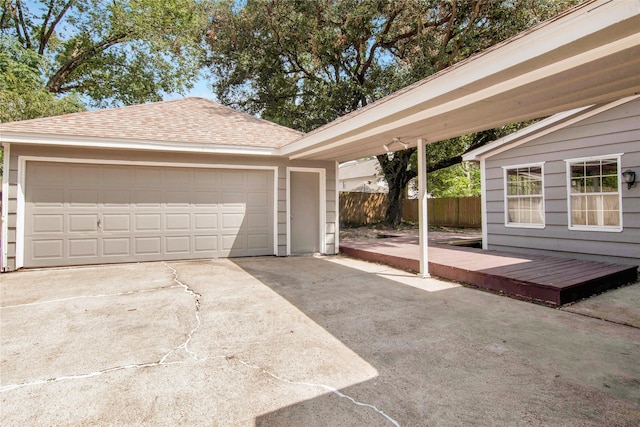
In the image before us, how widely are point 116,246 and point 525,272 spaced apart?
7.37 metres

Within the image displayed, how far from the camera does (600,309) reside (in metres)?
3.86

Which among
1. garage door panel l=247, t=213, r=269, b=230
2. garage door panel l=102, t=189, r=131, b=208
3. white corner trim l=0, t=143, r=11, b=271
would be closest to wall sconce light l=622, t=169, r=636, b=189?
garage door panel l=247, t=213, r=269, b=230

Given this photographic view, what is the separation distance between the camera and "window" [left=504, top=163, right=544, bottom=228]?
22.6 feet

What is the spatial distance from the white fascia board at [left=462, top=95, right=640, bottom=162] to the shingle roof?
4.69 m

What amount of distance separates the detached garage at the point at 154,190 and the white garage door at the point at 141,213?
19 millimetres

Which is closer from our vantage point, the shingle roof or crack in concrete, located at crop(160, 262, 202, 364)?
crack in concrete, located at crop(160, 262, 202, 364)

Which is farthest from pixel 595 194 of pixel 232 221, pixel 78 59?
pixel 78 59

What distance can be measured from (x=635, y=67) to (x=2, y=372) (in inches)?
220

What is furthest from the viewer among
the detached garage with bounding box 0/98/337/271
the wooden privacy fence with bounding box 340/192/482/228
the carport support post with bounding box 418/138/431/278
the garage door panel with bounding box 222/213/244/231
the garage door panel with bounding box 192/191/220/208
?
the wooden privacy fence with bounding box 340/192/482/228

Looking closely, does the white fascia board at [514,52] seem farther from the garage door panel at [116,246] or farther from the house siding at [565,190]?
the garage door panel at [116,246]

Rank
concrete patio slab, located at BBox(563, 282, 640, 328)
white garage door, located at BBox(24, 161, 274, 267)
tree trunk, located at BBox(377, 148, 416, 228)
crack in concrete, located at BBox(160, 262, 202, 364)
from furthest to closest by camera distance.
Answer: tree trunk, located at BBox(377, 148, 416, 228)
white garage door, located at BBox(24, 161, 274, 267)
concrete patio slab, located at BBox(563, 282, 640, 328)
crack in concrete, located at BBox(160, 262, 202, 364)

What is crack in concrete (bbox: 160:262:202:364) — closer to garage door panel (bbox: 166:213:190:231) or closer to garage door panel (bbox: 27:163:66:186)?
garage door panel (bbox: 166:213:190:231)

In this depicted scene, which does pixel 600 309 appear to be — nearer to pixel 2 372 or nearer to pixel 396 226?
pixel 2 372

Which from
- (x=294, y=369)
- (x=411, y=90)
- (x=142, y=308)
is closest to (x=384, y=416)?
(x=294, y=369)
